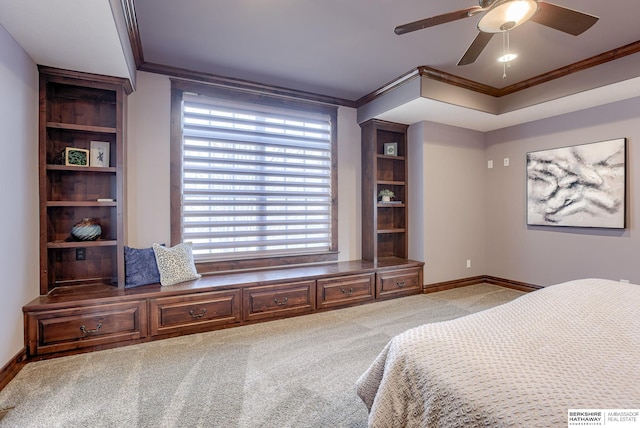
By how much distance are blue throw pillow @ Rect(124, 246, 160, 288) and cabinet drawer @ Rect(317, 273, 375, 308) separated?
1.75m

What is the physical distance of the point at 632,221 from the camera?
3410mm

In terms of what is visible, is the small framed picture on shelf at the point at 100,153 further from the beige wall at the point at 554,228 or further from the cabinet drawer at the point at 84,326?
the beige wall at the point at 554,228

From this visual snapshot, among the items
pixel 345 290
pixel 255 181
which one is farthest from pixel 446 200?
pixel 255 181

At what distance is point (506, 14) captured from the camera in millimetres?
1713

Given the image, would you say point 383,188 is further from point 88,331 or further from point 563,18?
point 88,331

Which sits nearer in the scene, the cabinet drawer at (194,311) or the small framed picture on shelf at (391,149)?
the cabinet drawer at (194,311)

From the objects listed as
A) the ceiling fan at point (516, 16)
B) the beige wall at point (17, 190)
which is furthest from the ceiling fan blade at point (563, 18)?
the beige wall at point (17, 190)

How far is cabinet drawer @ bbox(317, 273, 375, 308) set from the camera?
3557mm

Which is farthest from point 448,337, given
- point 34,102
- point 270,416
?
point 34,102

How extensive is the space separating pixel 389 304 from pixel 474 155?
2.78 metres

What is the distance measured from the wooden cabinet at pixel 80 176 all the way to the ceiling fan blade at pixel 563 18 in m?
3.31

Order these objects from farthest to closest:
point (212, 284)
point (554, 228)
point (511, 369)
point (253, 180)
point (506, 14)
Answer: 1. point (554, 228)
2. point (253, 180)
3. point (212, 284)
4. point (506, 14)
5. point (511, 369)

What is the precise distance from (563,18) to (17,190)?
3.86 meters

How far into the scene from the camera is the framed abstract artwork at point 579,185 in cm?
349
